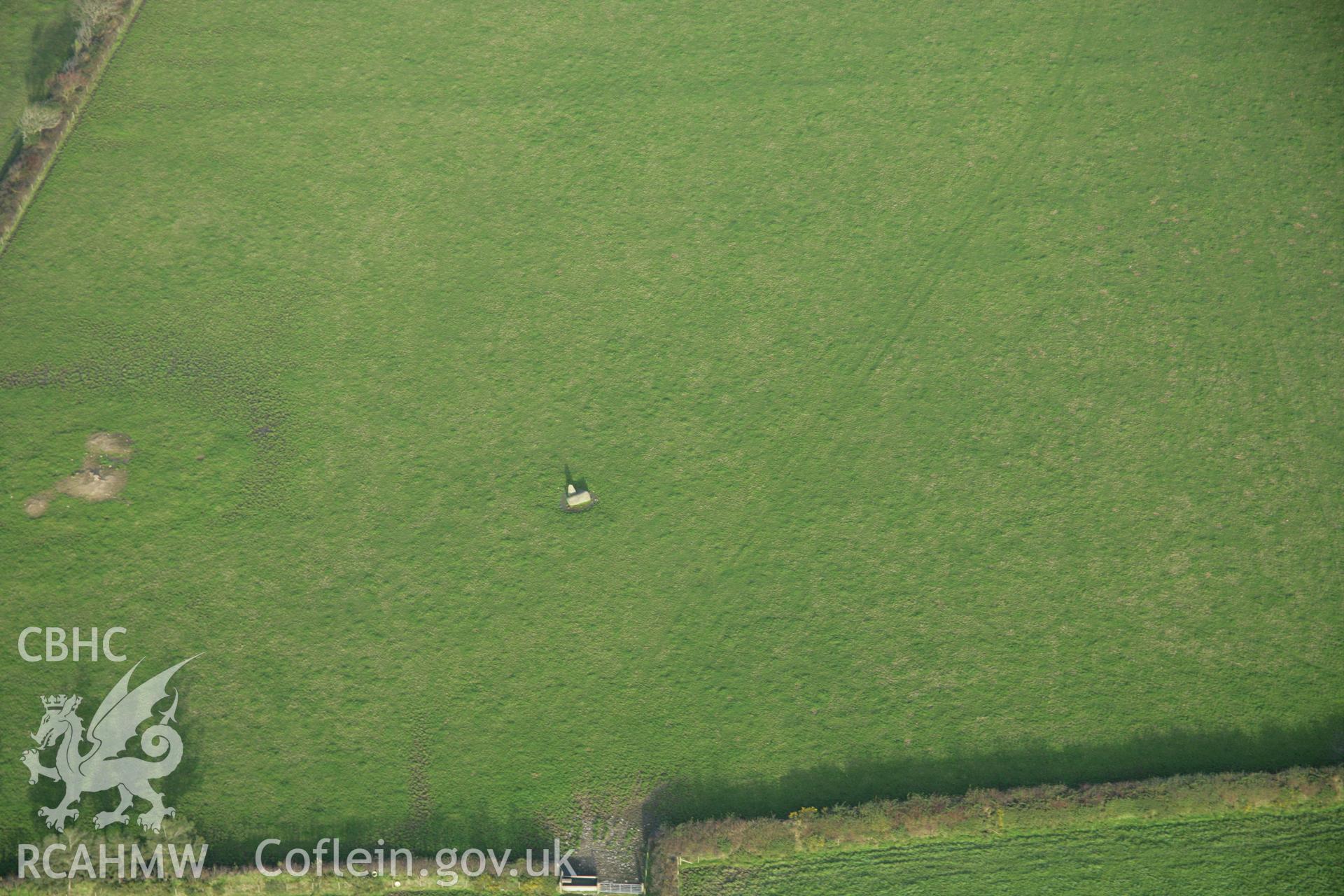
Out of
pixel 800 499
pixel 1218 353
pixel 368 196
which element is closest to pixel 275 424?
pixel 368 196

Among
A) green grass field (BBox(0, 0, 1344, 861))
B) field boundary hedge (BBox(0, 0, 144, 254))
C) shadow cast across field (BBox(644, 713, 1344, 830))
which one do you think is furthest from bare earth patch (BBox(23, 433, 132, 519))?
shadow cast across field (BBox(644, 713, 1344, 830))

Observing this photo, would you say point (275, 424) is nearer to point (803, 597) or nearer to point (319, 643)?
point (319, 643)

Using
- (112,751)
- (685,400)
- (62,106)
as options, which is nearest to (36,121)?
(62,106)

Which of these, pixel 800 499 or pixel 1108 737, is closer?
pixel 1108 737

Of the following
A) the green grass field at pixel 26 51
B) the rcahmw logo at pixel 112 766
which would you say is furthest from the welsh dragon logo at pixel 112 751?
the green grass field at pixel 26 51

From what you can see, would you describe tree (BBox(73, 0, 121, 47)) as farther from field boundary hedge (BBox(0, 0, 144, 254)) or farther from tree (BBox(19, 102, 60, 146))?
tree (BBox(19, 102, 60, 146))

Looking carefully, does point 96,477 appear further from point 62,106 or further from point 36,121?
point 62,106
